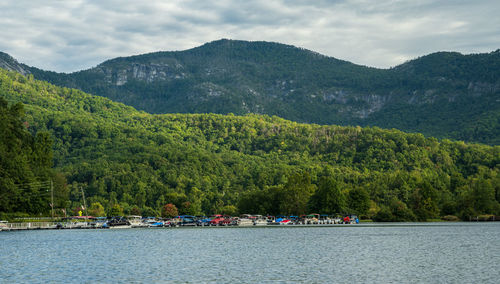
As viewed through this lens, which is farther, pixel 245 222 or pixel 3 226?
pixel 245 222

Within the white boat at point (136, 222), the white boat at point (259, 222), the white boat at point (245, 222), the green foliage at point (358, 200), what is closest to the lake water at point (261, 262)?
the white boat at point (245, 222)

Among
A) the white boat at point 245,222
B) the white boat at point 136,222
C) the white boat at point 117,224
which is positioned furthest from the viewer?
the white boat at point 136,222

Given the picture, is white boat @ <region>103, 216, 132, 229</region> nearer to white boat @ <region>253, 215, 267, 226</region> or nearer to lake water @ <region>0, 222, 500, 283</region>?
white boat @ <region>253, 215, 267, 226</region>

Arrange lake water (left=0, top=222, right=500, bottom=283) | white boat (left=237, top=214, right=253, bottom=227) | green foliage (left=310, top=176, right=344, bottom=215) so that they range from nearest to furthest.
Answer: lake water (left=0, top=222, right=500, bottom=283) → white boat (left=237, top=214, right=253, bottom=227) → green foliage (left=310, top=176, right=344, bottom=215)

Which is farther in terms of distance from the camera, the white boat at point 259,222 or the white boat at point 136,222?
the white boat at point 136,222

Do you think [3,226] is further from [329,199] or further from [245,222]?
[329,199]

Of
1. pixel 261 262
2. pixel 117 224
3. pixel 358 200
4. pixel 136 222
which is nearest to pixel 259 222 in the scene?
pixel 358 200

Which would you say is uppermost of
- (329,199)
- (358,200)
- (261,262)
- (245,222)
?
(329,199)

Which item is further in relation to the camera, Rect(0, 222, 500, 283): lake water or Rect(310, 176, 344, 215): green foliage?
Rect(310, 176, 344, 215): green foliage

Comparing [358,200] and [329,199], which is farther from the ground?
[329,199]

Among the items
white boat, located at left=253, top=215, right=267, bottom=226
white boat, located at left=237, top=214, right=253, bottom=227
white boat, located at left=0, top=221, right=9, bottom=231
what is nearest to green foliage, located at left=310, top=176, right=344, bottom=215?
white boat, located at left=253, top=215, right=267, bottom=226

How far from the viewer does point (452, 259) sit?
2650 inches

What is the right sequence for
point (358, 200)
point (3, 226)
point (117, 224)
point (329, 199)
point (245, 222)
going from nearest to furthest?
point (3, 226), point (245, 222), point (117, 224), point (329, 199), point (358, 200)

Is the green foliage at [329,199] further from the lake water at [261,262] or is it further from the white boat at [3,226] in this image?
the white boat at [3,226]
